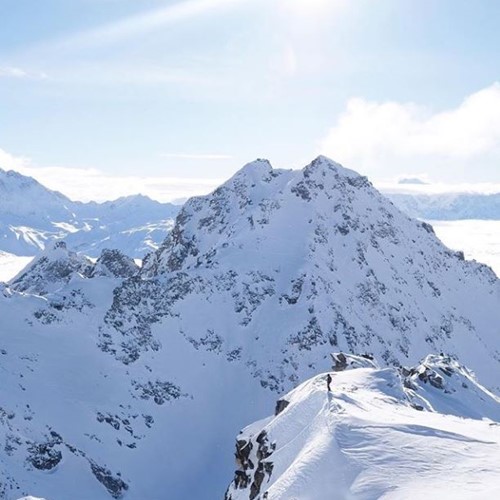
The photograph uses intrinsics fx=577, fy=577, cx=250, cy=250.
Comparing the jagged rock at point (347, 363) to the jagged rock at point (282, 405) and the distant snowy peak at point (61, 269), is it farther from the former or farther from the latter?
the distant snowy peak at point (61, 269)

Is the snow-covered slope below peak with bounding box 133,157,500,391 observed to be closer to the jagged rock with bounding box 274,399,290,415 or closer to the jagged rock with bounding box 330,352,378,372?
the jagged rock with bounding box 330,352,378,372

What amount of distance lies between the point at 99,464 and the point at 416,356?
61.6 metres

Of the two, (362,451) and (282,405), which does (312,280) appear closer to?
(282,405)

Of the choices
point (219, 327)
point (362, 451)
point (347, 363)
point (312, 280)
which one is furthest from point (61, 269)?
point (362, 451)

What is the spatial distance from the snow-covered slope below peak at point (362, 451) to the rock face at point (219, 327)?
3.88ft

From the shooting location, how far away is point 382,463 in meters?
30.8

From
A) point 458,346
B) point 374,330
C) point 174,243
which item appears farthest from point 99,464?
point 458,346

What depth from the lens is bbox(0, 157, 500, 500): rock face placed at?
231ft

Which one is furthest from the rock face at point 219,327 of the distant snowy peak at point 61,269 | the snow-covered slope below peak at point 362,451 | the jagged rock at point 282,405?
the snow-covered slope below peak at point 362,451

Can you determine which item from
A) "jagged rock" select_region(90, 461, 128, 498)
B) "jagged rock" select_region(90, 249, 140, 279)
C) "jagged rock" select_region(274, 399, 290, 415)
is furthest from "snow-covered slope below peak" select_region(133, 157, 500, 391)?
"jagged rock" select_region(274, 399, 290, 415)

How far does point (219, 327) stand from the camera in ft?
317

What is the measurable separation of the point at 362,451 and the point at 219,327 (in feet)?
214

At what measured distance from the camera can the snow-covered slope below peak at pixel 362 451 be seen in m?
28.3

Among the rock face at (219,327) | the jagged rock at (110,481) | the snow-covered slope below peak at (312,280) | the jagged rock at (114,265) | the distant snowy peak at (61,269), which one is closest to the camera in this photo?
the jagged rock at (110,481)
